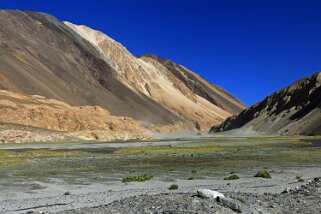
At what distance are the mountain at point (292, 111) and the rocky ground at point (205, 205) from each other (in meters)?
123

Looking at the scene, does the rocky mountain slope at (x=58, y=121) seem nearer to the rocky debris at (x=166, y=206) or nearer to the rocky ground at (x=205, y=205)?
the rocky ground at (x=205, y=205)

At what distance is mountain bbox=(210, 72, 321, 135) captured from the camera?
14875 cm

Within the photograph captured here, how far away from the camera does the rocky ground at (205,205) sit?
48.5ft

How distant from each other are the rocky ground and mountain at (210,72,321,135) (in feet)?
404

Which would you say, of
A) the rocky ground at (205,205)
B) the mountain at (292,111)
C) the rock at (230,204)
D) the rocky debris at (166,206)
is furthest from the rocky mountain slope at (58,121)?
the rock at (230,204)

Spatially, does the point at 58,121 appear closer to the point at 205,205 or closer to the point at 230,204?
the point at 230,204

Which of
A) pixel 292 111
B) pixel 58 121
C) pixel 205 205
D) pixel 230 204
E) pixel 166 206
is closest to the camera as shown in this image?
pixel 205 205

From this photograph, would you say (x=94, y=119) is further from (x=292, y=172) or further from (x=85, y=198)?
(x=85, y=198)

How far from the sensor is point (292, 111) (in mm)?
168500

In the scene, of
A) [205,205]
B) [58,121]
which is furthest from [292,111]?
[205,205]

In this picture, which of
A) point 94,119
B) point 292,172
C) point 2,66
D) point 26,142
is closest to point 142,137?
point 94,119

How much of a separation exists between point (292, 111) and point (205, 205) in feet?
525

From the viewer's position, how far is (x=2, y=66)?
18312 cm

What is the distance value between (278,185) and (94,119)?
420 ft
